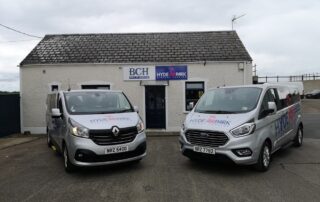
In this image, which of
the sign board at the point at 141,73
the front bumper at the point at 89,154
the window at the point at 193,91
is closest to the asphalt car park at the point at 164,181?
the front bumper at the point at 89,154

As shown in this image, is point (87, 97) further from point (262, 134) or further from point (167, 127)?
point (167, 127)

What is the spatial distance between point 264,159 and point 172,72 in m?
9.41

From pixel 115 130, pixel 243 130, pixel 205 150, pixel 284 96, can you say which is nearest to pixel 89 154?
pixel 115 130

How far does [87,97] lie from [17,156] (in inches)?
135

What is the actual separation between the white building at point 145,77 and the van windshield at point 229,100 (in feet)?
24.7

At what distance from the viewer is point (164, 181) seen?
6.46 meters

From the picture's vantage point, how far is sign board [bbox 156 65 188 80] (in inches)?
627

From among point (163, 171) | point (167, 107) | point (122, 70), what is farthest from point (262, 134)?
point (122, 70)

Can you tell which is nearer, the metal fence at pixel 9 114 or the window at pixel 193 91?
the metal fence at pixel 9 114

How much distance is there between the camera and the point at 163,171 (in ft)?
23.9

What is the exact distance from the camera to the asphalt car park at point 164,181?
5.56m

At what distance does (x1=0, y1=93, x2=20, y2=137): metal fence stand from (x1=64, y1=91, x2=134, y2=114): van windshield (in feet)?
26.7

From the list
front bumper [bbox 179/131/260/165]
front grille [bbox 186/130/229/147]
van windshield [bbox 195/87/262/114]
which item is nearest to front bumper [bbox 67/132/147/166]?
front grille [bbox 186/130/229/147]

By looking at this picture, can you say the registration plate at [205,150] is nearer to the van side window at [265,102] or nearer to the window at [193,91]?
the van side window at [265,102]
